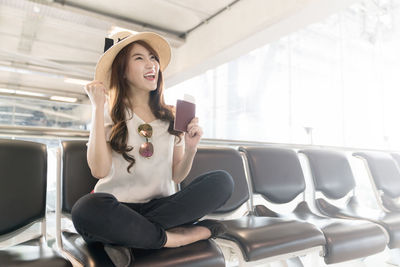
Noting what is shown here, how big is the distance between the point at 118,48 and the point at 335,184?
173 cm

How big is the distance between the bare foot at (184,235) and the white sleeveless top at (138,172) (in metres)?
0.25

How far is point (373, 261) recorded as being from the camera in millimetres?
2502

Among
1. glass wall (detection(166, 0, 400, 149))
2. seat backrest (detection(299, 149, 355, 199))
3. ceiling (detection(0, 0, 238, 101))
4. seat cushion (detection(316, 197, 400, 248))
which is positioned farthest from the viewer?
glass wall (detection(166, 0, 400, 149))

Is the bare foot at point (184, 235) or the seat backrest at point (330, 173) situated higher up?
the seat backrest at point (330, 173)

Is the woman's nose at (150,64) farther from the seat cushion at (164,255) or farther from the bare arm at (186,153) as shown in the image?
the seat cushion at (164,255)

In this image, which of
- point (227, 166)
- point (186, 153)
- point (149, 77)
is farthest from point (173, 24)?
point (186, 153)

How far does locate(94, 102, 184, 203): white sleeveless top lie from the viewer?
1348 mm

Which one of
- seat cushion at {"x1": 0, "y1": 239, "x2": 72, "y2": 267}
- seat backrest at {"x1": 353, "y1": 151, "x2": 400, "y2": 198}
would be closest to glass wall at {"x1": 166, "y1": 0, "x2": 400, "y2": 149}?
seat backrest at {"x1": 353, "y1": 151, "x2": 400, "y2": 198}

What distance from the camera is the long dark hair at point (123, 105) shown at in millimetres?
1375

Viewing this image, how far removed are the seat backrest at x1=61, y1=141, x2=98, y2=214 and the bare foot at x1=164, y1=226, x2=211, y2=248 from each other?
0.50 m

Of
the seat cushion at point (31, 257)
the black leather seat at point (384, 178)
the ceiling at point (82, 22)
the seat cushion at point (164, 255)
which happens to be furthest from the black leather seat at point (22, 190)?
the ceiling at point (82, 22)

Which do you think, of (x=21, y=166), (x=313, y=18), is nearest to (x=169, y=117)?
(x=21, y=166)

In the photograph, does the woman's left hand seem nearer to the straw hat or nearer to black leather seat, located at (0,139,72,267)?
the straw hat

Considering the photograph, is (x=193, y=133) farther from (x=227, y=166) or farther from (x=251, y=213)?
(x=251, y=213)
